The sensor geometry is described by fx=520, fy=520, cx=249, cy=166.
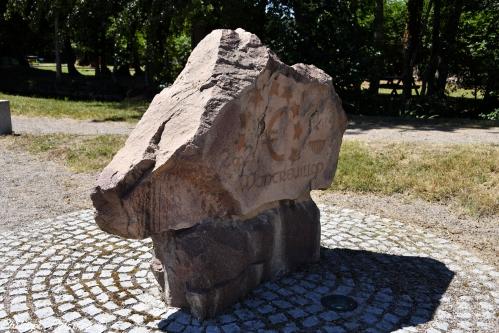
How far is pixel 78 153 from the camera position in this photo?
33.1ft

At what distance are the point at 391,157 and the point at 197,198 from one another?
19.7 ft

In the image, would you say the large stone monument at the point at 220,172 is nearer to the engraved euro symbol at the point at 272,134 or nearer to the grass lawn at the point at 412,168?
the engraved euro symbol at the point at 272,134

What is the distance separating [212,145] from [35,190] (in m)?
5.31

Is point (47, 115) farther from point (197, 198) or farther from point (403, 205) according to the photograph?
point (197, 198)

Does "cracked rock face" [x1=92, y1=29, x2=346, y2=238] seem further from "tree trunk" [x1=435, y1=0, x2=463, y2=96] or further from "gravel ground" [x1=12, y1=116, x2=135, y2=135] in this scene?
"tree trunk" [x1=435, y1=0, x2=463, y2=96]

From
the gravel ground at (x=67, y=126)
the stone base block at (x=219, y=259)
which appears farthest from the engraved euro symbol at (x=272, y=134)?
the gravel ground at (x=67, y=126)

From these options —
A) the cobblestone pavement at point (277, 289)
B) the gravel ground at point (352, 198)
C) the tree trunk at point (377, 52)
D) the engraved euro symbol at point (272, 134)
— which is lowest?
the cobblestone pavement at point (277, 289)

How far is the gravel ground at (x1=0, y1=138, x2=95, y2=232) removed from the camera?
6875mm

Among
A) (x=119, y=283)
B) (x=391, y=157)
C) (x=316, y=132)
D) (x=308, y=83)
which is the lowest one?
(x=119, y=283)

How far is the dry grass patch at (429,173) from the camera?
24.7ft

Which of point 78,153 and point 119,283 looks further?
point 78,153

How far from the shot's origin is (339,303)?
14.5 ft

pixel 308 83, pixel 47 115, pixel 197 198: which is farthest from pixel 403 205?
pixel 47 115

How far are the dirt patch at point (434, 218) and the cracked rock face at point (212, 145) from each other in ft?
8.70
